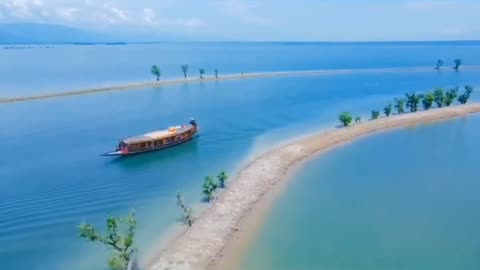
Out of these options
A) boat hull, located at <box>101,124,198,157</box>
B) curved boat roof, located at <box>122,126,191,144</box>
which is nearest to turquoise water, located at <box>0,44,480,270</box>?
boat hull, located at <box>101,124,198,157</box>

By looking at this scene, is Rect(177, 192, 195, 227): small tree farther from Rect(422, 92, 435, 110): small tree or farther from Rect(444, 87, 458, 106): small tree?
Rect(444, 87, 458, 106): small tree

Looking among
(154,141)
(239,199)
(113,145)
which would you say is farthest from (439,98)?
(113,145)

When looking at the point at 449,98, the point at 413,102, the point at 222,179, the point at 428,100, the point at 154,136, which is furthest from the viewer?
the point at 449,98

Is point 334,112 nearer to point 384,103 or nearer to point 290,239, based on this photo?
point 384,103

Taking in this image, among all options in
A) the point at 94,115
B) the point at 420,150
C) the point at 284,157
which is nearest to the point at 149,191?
the point at 284,157

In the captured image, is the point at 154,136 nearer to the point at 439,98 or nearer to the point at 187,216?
the point at 187,216

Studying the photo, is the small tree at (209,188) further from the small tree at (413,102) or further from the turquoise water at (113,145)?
the small tree at (413,102)
